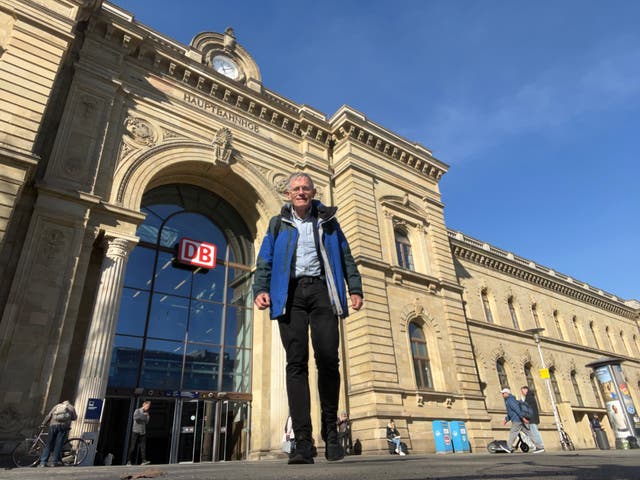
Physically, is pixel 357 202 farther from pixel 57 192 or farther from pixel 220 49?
pixel 57 192

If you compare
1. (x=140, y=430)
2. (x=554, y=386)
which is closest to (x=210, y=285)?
(x=140, y=430)

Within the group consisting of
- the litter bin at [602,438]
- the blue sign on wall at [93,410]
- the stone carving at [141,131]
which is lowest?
the litter bin at [602,438]

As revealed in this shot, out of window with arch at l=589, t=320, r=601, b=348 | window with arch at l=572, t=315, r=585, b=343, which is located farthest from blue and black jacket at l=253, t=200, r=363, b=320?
window with arch at l=589, t=320, r=601, b=348

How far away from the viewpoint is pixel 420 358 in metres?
17.7

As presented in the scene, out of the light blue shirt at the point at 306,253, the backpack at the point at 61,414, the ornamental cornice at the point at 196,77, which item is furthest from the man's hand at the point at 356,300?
the ornamental cornice at the point at 196,77

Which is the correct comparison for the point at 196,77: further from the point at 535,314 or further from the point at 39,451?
the point at 535,314

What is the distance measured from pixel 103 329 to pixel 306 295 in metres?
9.62

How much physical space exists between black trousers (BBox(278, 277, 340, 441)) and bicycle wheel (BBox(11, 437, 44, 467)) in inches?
323

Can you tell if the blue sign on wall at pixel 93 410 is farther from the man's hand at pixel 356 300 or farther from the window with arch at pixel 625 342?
the window with arch at pixel 625 342

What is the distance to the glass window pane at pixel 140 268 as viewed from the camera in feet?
48.3

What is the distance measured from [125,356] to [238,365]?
159 inches

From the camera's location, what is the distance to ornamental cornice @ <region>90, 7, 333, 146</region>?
1516 centimetres

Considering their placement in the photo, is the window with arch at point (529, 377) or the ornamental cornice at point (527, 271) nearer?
the window with arch at point (529, 377)

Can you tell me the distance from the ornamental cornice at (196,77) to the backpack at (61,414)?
11.6 metres
